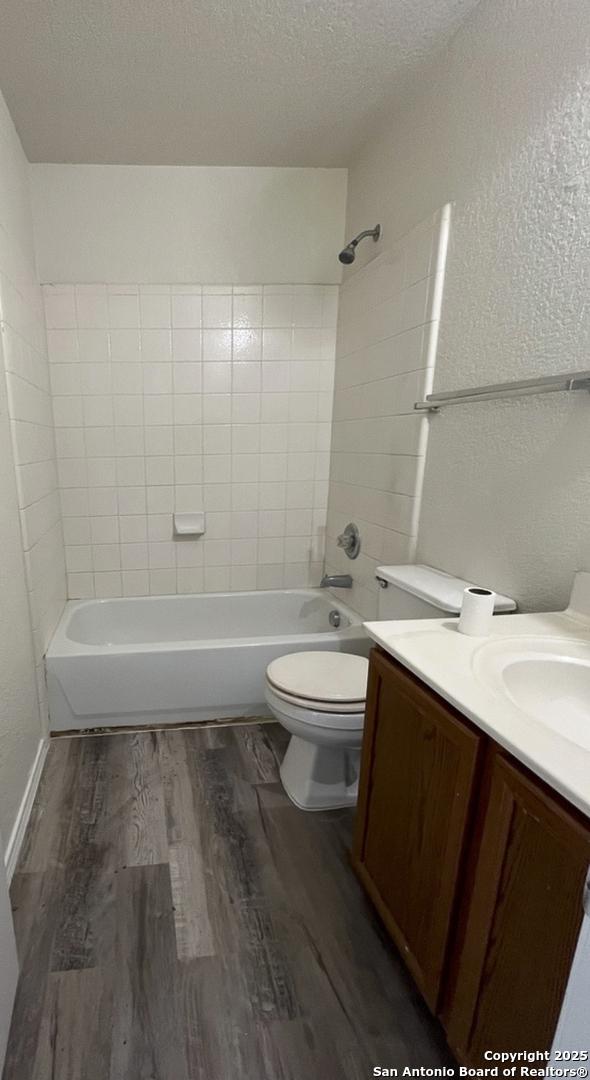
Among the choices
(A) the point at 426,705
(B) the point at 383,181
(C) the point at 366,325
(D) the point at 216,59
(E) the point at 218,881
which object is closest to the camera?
(A) the point at 426,705

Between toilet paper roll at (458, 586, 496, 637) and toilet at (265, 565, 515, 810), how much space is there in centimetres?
24

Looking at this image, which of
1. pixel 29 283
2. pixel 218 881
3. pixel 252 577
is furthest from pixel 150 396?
pixel 218 881

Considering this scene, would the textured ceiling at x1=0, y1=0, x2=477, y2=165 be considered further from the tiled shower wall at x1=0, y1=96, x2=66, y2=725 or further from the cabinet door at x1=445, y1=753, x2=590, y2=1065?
the cabinet door at x1=445, y1=753, x2=590, y2=1065

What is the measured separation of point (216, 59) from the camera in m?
1.53

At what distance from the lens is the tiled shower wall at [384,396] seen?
1.66 meters

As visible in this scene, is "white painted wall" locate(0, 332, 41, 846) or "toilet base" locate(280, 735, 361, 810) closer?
"white painted wall" locate(0, 332, 41, 846)

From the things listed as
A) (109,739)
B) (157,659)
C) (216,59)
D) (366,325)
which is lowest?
(109,739)

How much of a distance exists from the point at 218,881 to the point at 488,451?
1.42 m

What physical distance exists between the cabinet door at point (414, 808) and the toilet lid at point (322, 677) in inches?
12.1

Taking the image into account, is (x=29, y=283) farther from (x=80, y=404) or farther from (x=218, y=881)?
(x=218, y=881)

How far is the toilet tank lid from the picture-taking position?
1280mm

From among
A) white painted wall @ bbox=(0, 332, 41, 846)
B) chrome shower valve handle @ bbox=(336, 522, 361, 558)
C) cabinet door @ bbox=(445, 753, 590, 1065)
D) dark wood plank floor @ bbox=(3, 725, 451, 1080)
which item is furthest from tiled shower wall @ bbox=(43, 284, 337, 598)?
cabinet door @ bbox=(445, 753, 590, 1065)

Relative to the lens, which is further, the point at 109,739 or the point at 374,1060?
the point at 109,739

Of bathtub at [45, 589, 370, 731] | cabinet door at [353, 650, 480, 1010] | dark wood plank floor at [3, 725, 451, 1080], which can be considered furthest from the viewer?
bathtub at [45, 589, 370, 731]
